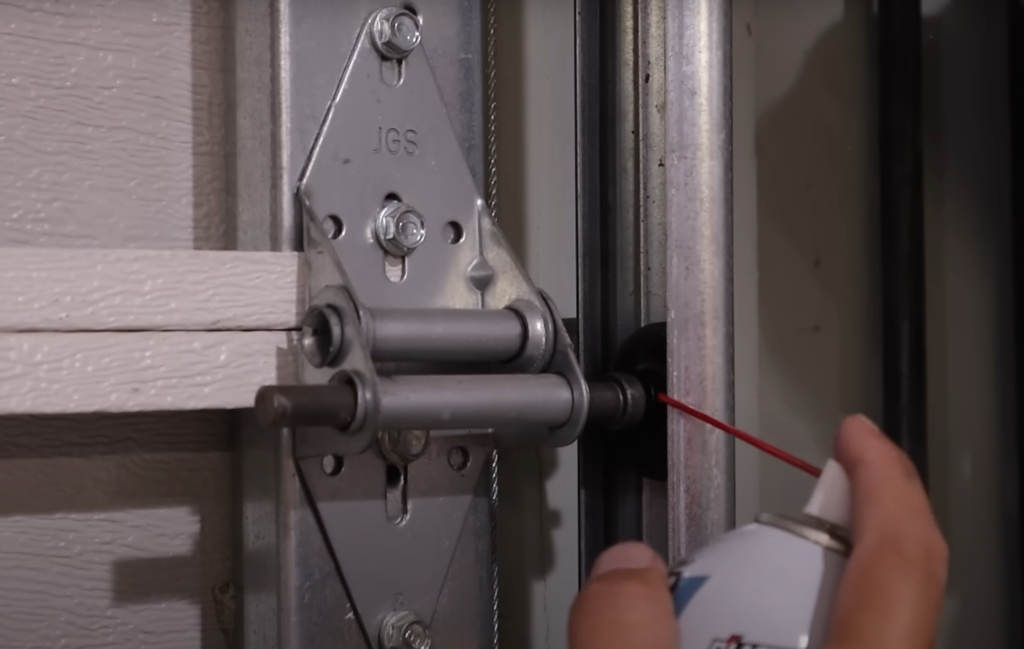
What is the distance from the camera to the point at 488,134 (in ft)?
1.62

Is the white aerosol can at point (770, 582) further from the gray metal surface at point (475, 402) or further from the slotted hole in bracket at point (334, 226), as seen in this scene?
the slotted hole in bracket at point (334, 226)

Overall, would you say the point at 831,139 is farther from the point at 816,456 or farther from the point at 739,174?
the point at 816,456

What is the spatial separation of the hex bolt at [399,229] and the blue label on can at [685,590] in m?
0.21

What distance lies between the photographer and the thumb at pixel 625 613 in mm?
326

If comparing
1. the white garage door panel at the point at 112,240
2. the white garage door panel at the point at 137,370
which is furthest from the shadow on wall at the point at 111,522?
the white garage door panel at the point at 137,370

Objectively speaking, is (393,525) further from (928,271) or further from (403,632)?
(928,271)

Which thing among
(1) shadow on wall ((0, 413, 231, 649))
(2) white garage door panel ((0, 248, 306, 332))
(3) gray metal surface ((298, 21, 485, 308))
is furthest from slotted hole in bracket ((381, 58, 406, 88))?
(1) shadow on wall ((0, 413, 231, 649))

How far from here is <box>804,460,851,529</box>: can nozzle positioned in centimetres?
35

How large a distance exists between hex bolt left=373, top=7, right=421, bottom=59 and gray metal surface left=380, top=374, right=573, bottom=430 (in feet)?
0.60

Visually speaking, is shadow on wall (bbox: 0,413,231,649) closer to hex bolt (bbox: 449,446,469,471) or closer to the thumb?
hex bolt (bbox: 449,446,469,471)

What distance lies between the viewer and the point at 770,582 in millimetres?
330

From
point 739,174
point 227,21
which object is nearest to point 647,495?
point 739,174

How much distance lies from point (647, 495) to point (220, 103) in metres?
0.35

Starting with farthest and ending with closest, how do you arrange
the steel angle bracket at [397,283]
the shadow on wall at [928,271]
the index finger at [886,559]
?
the shadow on wall at [928,271] → the steel angle bracket at [397,283] → the index finger at [886,559]
